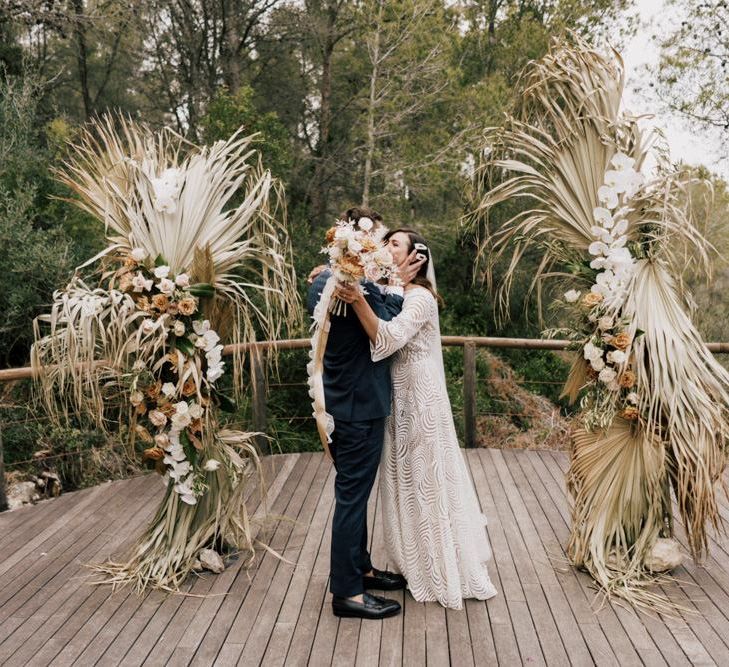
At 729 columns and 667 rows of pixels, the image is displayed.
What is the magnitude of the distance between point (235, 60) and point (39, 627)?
11.2 meters

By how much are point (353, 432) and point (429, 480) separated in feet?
1.34

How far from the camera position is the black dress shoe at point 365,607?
9.43ft

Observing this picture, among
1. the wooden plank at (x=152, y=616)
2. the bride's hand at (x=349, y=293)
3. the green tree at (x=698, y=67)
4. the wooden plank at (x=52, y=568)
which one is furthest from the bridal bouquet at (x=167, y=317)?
the green tree at (x=698, y=67)

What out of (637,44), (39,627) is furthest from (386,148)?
(39,627)

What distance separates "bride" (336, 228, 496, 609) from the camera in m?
2.96

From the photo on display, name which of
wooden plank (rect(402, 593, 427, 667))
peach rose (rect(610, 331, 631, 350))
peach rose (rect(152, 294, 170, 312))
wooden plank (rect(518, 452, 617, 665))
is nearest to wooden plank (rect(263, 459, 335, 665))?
wooden plank (rect(402, 593, 427, 667))

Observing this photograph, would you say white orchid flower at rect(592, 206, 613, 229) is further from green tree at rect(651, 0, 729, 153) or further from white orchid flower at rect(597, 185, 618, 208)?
green tree at rect(651, 0, 729, 153)

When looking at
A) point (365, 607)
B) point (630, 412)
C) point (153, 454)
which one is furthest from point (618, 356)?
point (153, 454)

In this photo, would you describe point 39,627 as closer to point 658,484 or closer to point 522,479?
point 658,484

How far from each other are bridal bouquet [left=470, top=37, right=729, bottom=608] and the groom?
2.48 feet

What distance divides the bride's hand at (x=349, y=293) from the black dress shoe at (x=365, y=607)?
1245 millimetres

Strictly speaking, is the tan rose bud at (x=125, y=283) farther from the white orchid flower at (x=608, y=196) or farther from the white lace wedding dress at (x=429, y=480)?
the white orchid flower at (x=608, y=196)

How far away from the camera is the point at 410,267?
2.96m

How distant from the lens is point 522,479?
15.3ft
